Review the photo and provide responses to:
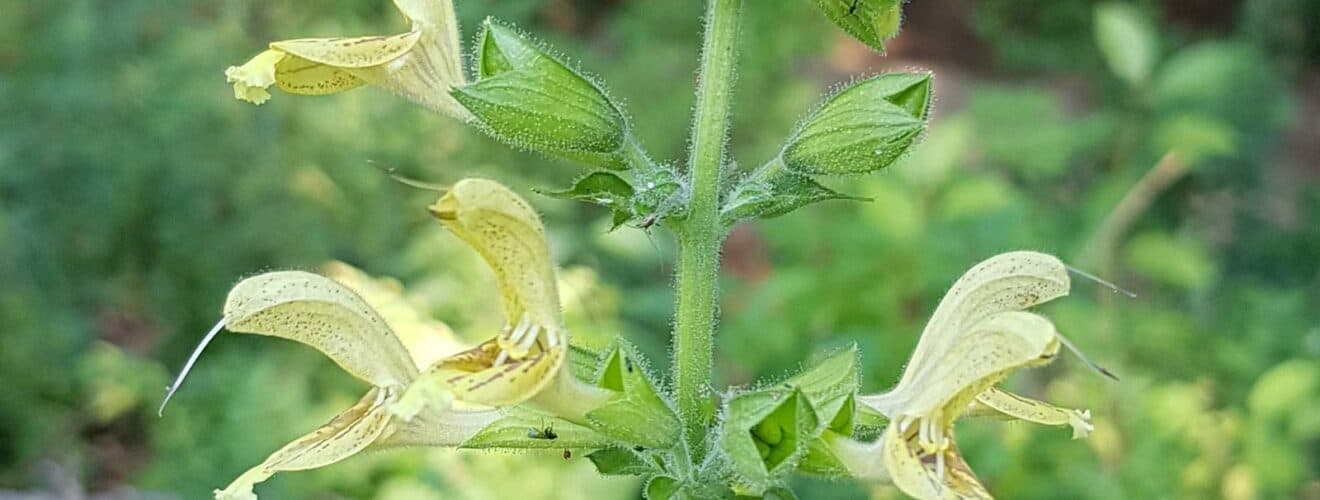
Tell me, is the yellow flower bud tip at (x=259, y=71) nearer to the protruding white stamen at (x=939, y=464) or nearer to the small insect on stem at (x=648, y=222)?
the small insect on stem at (x=648, y=222)

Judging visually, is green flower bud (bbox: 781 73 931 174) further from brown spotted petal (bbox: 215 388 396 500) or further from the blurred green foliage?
the blurred green foliage

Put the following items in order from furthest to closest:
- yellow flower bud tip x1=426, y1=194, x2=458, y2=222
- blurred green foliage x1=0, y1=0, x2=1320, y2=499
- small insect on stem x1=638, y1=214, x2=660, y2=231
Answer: blurred green foliage x1=0, y1=0, x2=1320, y2=499, small insect on stem x1=638, y1=214, x2=660, y2=231, yellow flower bud tip x1=426, y1=194, x2=458, y2=222

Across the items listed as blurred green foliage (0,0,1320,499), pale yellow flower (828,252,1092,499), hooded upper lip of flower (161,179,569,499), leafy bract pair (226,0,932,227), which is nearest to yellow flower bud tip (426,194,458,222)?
hooded upper lip of flower (161,179,569,499)

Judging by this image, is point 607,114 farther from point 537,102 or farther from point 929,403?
point 929,403

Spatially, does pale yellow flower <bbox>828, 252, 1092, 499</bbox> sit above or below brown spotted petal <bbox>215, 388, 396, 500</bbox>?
above

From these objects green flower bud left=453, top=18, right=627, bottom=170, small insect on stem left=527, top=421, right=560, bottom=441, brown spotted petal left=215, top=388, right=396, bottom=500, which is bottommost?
brown spotted petal left=215, top=388, right=396, bottom=500

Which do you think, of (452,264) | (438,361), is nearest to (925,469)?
(438,361)

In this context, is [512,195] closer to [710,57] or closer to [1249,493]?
[710,57]

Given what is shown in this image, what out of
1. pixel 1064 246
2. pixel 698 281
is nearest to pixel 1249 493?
pixel 1064 246
